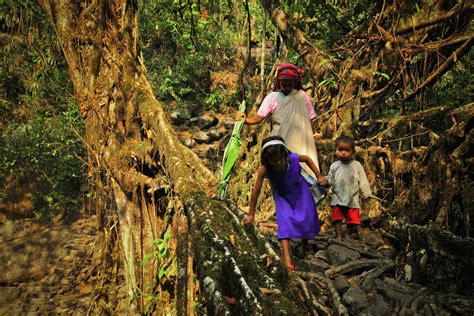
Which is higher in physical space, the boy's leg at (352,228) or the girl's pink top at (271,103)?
the girl's pink top at (271,103)

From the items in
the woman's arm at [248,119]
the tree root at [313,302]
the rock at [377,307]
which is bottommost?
the rock at [377,307]

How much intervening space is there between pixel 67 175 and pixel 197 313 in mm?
10101

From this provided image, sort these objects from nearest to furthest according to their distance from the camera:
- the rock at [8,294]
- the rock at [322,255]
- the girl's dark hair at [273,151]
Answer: the girl's dark hair at [273,151]
the rock at [322,255]
the rock at [8,294]

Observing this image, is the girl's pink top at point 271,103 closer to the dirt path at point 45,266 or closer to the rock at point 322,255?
the rock at point 322,255

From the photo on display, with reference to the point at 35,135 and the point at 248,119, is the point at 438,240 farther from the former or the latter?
the point at 35,135

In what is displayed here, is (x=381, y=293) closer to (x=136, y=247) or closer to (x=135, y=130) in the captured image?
(x=136, y=247)

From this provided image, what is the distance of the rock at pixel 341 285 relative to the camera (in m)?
3.40

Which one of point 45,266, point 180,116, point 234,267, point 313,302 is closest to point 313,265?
point 313,302

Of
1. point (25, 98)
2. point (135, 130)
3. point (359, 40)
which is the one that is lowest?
point (135, 130)

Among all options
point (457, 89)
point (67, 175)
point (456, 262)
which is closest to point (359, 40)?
point (457, 89)

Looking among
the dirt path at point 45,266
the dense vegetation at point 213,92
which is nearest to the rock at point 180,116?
the dense vegetation at point 213,92

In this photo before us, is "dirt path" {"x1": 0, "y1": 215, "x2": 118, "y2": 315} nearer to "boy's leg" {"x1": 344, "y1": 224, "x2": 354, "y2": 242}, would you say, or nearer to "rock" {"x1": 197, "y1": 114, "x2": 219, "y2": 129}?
"rock" {"x1": 197, "y1": 114, "x2": 219, "y2": 129}

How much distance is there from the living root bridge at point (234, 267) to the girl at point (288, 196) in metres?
0.57

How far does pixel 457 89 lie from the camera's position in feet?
25.1
